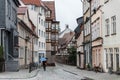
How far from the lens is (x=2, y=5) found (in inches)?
1539

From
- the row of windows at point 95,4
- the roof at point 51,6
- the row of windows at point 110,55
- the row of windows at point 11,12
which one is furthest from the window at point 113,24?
the roof at point 51,6

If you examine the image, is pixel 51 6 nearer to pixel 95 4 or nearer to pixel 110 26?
pixel 95 4

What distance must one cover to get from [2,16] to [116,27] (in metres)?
10.6

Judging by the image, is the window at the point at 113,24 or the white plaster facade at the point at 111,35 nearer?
the white plaster facade at the point at 111,35

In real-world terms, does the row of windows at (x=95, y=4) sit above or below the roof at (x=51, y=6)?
below

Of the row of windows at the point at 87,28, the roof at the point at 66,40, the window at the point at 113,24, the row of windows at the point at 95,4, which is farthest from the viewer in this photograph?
the roof at the point at 66,40

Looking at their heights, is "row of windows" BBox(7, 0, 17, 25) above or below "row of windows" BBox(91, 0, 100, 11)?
below

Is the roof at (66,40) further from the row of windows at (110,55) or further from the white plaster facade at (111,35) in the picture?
the row of windows at (110,55)

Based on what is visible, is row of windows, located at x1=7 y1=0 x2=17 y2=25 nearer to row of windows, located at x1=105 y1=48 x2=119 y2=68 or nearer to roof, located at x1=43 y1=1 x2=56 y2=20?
row of windows, located at x1=105 y1=48 x2=119 y2=68

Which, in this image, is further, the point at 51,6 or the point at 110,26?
the point at 51,6

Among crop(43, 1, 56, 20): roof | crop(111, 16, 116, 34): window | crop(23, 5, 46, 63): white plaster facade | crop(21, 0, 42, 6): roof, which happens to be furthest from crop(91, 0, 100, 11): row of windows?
crop(43, 1, 56, 20): roof

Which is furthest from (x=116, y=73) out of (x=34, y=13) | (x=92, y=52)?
(x=34, y=13)

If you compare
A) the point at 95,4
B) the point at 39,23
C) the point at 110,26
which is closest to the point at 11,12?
the point at 95,4

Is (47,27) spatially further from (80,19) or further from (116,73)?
(116,73)
